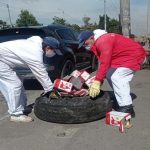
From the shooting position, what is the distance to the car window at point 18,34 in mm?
9859

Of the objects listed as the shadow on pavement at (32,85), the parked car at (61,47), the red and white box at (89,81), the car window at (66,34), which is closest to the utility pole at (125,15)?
the parked car at (61,47)

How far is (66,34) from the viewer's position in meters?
11.1

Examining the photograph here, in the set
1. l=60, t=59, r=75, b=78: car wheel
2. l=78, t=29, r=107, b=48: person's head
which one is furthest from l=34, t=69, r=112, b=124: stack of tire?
l=60, t=59, r=75, b=78: car wheel

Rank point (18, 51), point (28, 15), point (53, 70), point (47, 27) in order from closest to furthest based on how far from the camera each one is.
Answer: point (18, 51) → point (53, 70) → point (47, 27) → point (28, 15)

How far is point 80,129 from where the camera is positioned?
625 centimetres

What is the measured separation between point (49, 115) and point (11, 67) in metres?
1.09

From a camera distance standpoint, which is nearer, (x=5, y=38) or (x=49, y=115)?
(x=49, y=115)

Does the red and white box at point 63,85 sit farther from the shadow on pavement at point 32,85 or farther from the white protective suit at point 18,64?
the shadow on pavement at point 32,85

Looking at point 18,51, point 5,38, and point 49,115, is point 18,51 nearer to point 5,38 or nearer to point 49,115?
point 49,115

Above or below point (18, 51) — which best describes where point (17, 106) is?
below

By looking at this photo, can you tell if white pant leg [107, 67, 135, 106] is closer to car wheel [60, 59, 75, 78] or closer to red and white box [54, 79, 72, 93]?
red and white box [54, 79, 72, 93]

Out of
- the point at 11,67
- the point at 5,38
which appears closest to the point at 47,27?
the point at 5,38

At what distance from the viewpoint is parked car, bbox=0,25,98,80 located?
9641mm

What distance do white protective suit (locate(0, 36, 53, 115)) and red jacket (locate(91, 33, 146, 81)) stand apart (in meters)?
0.93
